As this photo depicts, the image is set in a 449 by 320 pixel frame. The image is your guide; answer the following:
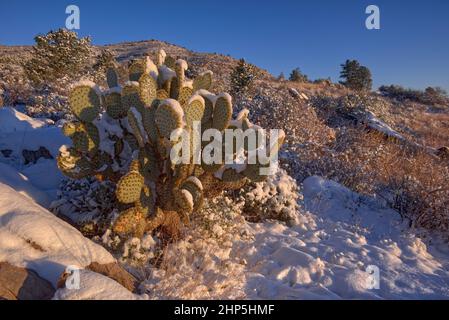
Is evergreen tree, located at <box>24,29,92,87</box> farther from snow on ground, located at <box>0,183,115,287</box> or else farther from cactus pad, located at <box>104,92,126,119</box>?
snow on ground, located at <box>0,183,115,287</box>

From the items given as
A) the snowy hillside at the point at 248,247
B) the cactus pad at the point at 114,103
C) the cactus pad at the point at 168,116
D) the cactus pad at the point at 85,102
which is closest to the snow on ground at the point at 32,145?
the snowy hillside at the point at 248,247

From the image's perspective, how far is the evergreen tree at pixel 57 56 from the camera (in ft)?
40.1

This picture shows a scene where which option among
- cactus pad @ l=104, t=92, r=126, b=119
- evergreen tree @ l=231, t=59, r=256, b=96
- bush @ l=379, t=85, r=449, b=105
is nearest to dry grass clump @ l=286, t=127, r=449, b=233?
cactus pad @ l=104, t=92, r=126, b=119

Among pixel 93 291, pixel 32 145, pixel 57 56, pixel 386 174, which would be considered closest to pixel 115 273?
pixel 93 291

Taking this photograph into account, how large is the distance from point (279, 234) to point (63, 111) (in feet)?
17.6

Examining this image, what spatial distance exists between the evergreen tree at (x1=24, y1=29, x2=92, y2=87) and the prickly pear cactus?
31.4ft

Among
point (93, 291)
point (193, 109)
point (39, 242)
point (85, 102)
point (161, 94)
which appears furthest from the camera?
point (161, 94)

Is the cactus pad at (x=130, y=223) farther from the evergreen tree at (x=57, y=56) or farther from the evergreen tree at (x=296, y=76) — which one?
the evergreen tree at (x=296, y=76)

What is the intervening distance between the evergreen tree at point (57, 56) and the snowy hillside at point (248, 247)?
23.5ft

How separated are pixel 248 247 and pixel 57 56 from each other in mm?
11913

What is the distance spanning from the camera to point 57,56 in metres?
12.9

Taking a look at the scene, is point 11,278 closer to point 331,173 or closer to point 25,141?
point 25,141

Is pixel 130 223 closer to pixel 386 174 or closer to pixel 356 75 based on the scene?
pixel 386 174
